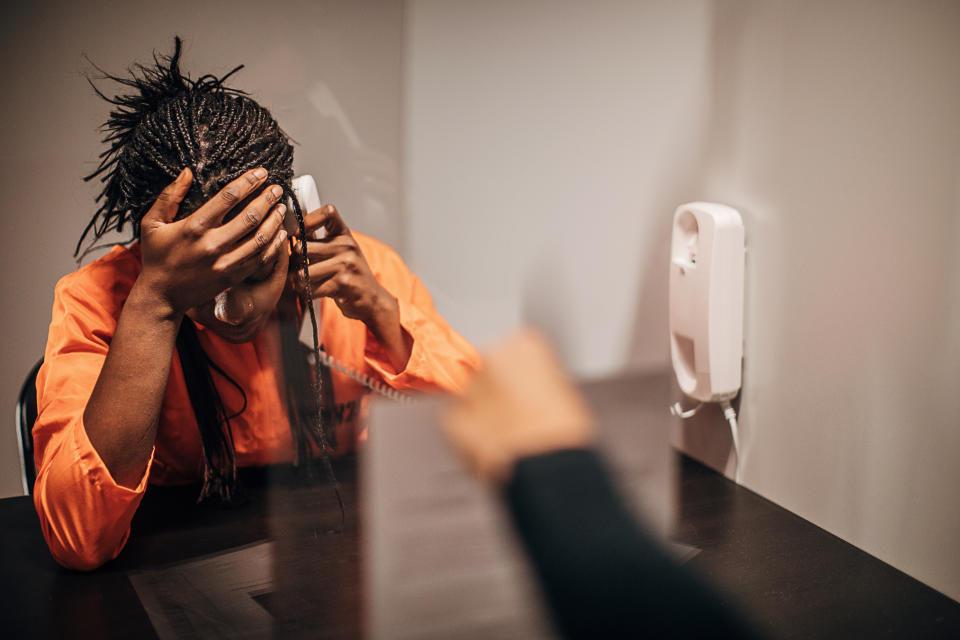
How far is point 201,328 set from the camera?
0.76 m

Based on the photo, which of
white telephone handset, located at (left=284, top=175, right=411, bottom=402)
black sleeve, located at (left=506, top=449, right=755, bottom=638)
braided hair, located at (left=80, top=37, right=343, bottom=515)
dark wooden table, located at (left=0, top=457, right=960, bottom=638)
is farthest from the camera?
white telephone handset, located at (left=284, top=175, right=411, bottom=402)

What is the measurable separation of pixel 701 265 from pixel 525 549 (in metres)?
0.54

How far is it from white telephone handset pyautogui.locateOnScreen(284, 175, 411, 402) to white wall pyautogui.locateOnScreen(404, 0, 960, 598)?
14 cm

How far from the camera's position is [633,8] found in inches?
29.0

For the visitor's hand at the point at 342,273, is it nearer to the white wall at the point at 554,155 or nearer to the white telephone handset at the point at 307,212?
the white telephone handset at the point at 307,212

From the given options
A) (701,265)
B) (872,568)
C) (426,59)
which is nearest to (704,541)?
(872,568)

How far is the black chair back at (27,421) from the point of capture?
740 millimetres

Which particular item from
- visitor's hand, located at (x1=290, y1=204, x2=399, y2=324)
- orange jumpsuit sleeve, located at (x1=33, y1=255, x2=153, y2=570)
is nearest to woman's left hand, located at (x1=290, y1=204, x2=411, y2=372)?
visitor's hand, located at (x1=290, y1=204, x2=399, y2=324)

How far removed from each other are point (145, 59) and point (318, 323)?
36 cm

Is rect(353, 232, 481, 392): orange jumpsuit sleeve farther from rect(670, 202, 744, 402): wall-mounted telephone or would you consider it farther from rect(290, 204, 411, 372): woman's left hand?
rect(670, 202, 744, 402): wall-mounted telephone

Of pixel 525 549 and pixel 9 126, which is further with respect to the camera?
pixel 9 126

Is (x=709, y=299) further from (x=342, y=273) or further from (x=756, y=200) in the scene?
(x=342, y=273)

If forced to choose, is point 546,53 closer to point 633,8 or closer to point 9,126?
point 633,8

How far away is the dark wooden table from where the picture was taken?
0.50m
